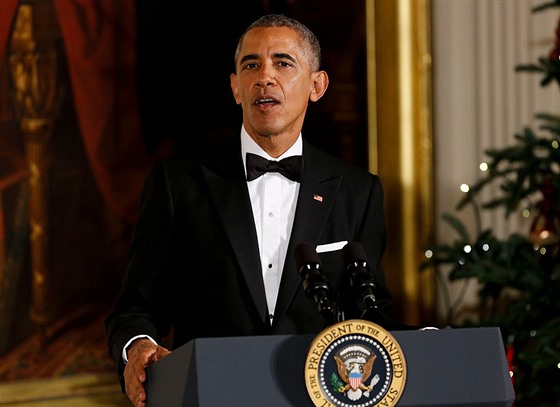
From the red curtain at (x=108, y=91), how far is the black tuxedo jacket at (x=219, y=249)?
291cm

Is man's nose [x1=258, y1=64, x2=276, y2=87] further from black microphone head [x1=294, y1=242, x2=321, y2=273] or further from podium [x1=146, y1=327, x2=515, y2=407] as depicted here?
podium [x1=146, y1=327, x2=515, y2=407]

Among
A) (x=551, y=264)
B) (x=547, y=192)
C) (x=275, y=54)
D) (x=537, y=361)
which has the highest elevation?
(x=275, y=54)

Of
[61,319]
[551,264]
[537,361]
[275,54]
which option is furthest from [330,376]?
[61,319]

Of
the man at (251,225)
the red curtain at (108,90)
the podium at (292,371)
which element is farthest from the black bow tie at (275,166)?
the red curtain at (108,90)

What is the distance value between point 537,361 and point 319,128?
197cm

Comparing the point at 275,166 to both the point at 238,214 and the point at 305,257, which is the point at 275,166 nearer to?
the point at 238,214

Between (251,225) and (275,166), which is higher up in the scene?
(275,166)

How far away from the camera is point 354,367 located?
206 cm

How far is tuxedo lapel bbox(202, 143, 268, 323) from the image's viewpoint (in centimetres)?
262

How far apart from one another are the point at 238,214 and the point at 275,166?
18 cm

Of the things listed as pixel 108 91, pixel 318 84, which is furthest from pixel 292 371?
pixel 108 91

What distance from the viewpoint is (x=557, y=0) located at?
4.96 meters

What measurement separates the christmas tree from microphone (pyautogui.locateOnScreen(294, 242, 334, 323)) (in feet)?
9.22

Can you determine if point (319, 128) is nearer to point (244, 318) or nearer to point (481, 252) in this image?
point (481, 252)
